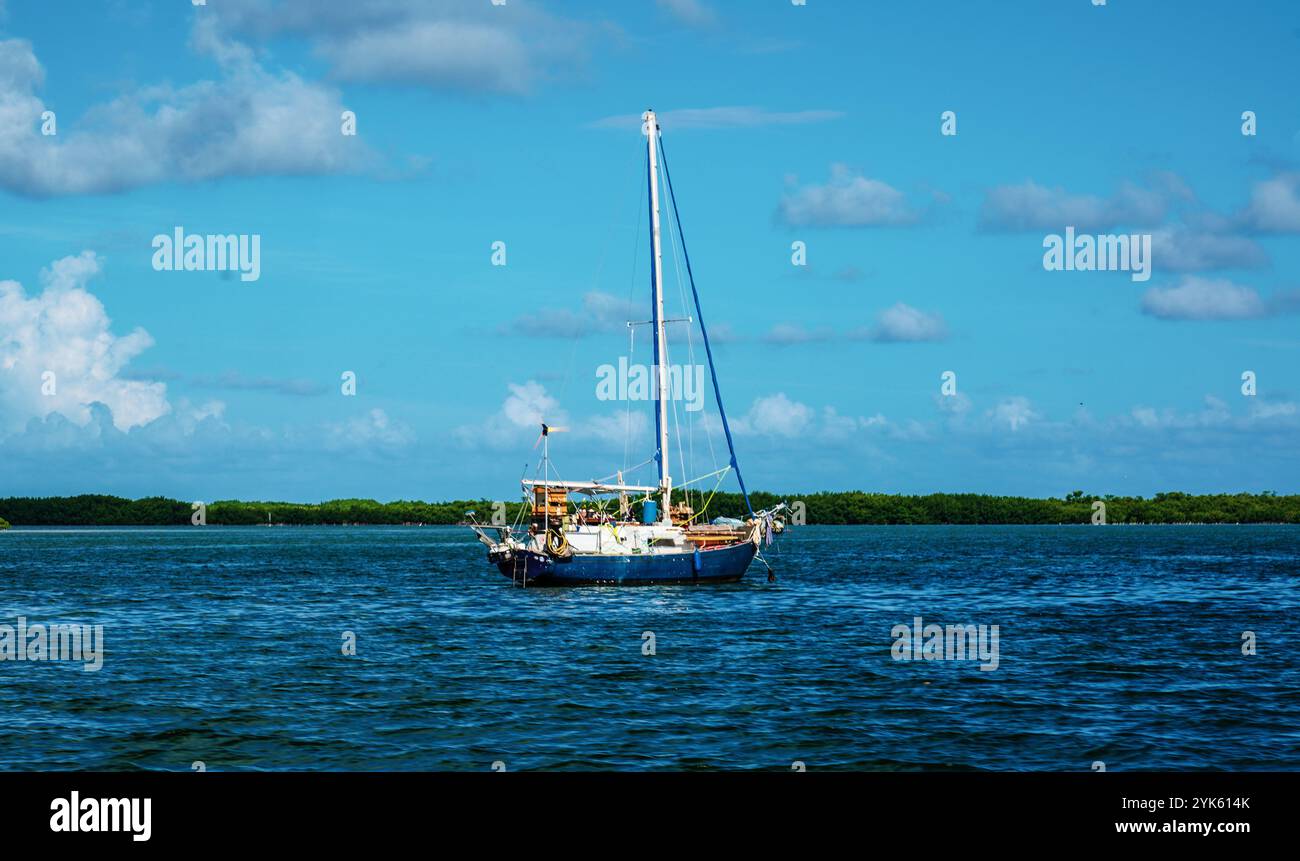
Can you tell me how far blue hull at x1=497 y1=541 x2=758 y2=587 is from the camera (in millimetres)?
67562

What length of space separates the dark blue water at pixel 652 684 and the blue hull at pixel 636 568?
37.3 inches

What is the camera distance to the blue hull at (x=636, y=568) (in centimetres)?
6756

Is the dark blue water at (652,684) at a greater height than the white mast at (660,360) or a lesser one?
lesser

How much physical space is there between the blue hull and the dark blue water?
947 mm

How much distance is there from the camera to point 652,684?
34.6 metres

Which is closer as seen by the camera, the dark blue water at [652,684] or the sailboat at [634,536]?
the dark blue water at [652,684]

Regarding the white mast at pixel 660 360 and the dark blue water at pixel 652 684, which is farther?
the white mast at pixel 660 360
